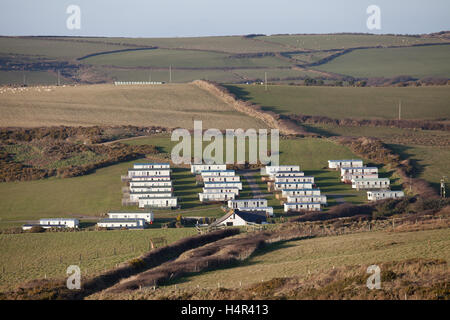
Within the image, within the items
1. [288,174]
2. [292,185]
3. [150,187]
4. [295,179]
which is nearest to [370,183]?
[295,179]

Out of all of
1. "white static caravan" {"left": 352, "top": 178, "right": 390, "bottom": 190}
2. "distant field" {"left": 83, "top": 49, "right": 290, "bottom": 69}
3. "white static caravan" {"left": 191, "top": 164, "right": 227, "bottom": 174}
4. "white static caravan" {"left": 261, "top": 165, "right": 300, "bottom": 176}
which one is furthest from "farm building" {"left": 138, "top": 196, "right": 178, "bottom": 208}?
"distant field" {"left": 83, "top": 49, "right": 290, "bottom": 69}

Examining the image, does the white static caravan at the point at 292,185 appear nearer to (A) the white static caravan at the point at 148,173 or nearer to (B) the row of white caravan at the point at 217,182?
(B) the row of white caravan at the point at 217,182

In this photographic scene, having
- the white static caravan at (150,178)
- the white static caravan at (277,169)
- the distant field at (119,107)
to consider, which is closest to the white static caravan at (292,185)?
the white static caravan at (277,169)

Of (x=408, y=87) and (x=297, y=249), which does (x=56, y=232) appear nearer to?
(x=297, y=249)

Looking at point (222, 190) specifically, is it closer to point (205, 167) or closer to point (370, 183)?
point (205, 167)

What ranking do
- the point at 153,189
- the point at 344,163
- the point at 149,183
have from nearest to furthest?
the point at 153,189
the point at 149,183
the point at 344,163

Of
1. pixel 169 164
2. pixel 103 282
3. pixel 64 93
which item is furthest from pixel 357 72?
pixel 103 282

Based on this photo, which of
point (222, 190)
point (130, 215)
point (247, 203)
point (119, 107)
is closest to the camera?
point (130, 215)
